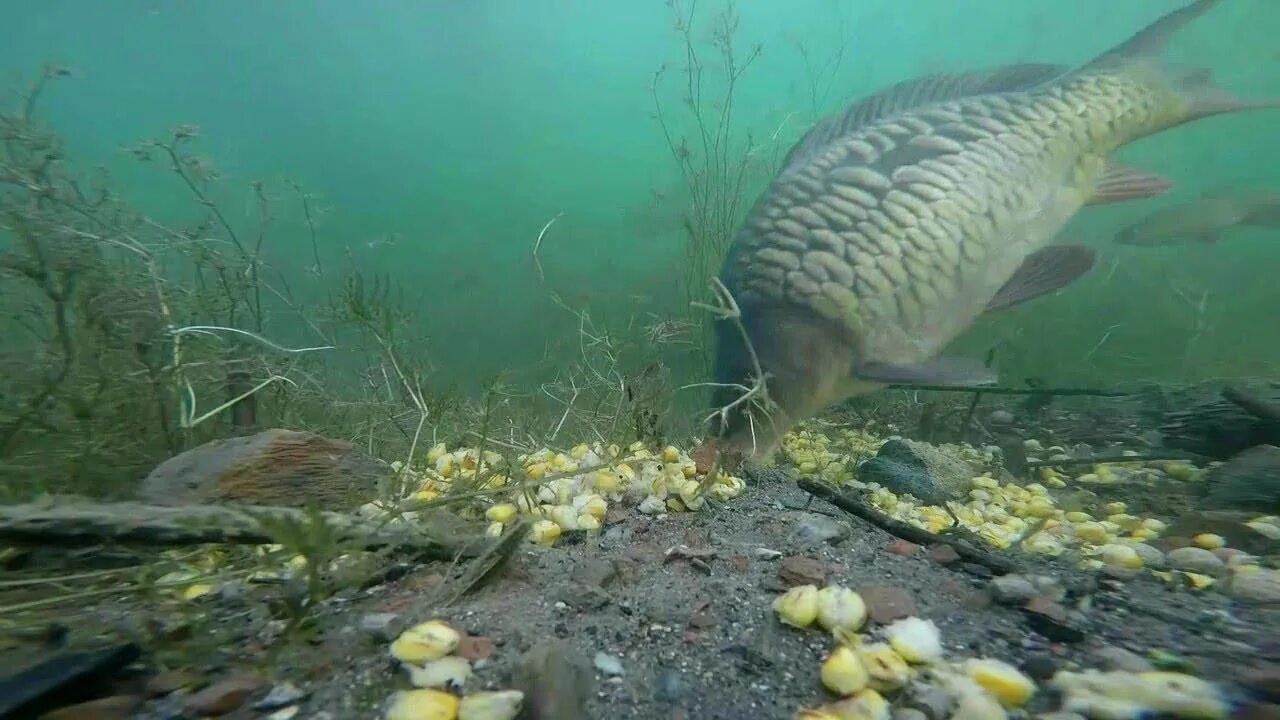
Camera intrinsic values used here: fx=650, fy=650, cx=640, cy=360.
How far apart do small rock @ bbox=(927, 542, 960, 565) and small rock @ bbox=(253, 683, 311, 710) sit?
52.9 inches

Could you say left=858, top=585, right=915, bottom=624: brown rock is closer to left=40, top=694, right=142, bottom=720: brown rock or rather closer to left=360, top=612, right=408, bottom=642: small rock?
left=360, top=612, right=408, bottom=642: small rock

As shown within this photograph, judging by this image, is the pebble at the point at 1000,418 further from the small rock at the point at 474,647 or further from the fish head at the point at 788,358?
the small rock at the point at 474,647

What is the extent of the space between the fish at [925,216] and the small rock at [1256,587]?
1.88 meters

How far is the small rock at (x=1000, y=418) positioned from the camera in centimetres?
438

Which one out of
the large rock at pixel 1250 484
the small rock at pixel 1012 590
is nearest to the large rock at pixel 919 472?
the large rock at pixel 1250 484

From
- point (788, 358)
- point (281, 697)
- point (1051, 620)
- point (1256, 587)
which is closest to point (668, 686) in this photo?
point (281, 697)

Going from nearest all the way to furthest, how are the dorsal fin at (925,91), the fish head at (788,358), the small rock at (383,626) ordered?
the small rock at (383,626)
the fish head at (788,358)
the dorsal fin at (925,91)

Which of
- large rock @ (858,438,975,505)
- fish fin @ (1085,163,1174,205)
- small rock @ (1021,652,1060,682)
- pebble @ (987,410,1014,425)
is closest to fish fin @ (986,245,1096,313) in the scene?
fish fin @ (1085,163,1174,205)

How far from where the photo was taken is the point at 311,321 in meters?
3.56

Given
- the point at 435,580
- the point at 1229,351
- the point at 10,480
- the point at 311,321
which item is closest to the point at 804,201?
the point at 311,321

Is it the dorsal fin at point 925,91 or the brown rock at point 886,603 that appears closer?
the brown rock at point 886,603

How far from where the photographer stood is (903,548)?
1653 mm

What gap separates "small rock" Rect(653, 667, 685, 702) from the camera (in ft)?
3.28

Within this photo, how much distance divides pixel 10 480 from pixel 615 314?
5.65 meters
